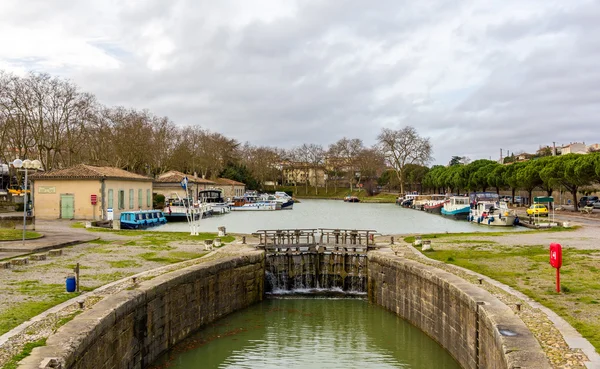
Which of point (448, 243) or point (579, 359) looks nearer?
point (579, 359)

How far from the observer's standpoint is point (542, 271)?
672 inches

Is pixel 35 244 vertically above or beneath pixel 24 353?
above

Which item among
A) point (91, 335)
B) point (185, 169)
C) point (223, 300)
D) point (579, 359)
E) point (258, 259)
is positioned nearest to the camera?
point (579, 359)

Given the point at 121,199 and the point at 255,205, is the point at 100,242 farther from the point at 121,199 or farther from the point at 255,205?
the point at 255,205

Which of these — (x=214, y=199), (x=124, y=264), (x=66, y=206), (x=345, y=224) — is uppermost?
(x=214, y=199)

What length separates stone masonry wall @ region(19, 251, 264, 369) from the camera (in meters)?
9.30

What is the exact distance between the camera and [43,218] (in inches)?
1606

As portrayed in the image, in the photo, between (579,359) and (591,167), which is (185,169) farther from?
(579,359)

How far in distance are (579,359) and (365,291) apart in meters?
13.4

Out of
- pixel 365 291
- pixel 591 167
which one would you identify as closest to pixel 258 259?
pixel 365 291

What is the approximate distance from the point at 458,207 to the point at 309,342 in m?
48.4

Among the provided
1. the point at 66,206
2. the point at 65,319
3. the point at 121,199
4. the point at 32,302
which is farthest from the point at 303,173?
the point at 65,319

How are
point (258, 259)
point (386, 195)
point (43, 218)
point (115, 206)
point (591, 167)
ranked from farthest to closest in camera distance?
point (386, 195)
point (591, 167)
point (115, 206)
point (43, 218)
point (258, 259)

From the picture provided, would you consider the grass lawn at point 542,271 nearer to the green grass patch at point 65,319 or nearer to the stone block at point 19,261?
the green grass patch at point 65,319
